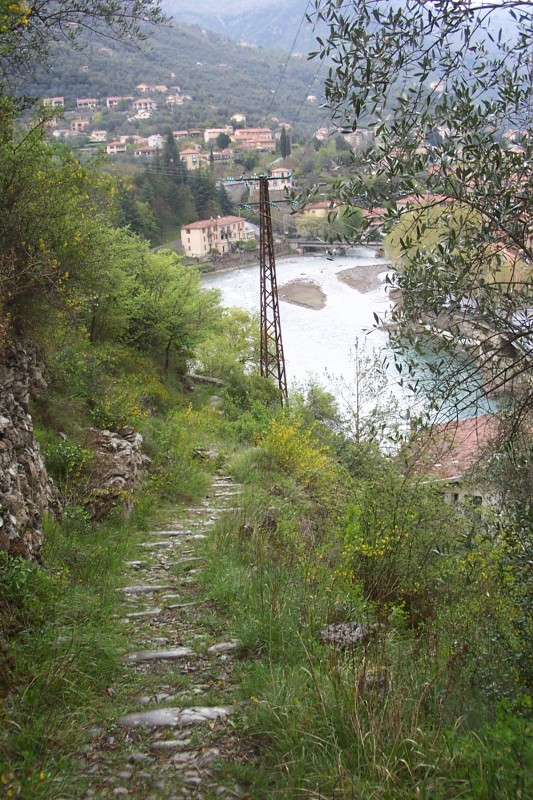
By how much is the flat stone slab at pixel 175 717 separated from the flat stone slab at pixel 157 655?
578mm

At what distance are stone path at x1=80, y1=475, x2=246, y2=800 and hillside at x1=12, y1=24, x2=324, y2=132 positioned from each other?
71.6 metres

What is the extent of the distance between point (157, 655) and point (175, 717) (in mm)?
694

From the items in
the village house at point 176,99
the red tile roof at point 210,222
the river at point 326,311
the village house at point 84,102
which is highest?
the village house at point 176,99

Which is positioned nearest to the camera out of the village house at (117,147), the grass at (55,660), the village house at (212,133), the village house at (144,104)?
the grass at (55,660)

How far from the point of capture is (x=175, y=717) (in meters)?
3.16

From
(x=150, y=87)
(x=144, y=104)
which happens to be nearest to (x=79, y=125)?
(x=144, y=104)

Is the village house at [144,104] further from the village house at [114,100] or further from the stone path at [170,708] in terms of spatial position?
the stone path at [170,708]

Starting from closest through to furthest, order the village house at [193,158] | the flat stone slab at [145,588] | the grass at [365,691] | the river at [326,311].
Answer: the grass at [365,691], the flat stone slab at [145,588], the river at [326,311], the village house at [193,158]

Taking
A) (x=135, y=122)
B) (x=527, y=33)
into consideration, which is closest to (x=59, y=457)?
(x=527, y=33)

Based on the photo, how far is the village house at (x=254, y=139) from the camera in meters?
86.1

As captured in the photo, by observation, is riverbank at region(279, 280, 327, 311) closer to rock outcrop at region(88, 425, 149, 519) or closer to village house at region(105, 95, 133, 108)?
rock outcrop at region(88, 425, 149, 519)

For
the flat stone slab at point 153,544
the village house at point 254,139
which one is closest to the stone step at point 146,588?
the flat stone slab at point 153,544

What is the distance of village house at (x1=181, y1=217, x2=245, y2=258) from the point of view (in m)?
46.8

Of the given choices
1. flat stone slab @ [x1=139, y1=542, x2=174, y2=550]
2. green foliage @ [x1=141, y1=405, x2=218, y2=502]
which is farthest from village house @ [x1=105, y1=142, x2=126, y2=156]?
flat stone slab @ [x1=139, y1=542, x2=174, y2=550]
